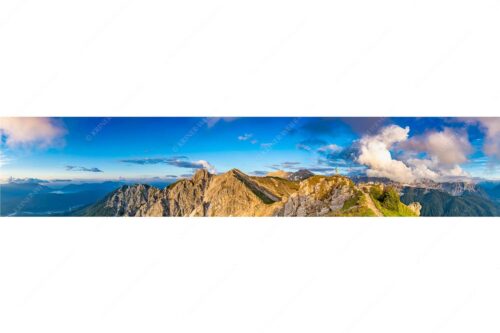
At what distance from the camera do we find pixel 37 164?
898cm

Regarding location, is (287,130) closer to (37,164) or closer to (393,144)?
(393,144)

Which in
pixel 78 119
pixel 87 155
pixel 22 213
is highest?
pixel 78 119

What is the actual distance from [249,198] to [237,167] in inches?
24.9

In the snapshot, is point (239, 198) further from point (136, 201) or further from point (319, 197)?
point (136, 201)

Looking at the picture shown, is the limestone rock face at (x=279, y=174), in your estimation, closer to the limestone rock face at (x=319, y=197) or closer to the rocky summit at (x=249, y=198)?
the rocky summit at (x=249, y=198)

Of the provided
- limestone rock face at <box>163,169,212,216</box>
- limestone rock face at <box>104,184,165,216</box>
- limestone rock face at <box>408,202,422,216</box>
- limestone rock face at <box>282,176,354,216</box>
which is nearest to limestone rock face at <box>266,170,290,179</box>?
limestone rock face at <box>282,176,354,216</box>

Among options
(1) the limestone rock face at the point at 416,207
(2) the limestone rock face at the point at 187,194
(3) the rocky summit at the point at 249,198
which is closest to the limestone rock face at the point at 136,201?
(3) the rocky summit at the point at 249,198

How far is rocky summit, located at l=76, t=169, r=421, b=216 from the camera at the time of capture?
883 cm

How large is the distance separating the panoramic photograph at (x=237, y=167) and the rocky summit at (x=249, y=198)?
2cm

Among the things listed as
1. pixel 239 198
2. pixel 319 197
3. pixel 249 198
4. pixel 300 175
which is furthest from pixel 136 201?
pixel 319 197

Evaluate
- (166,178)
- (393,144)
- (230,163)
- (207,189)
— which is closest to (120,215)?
(166,178)

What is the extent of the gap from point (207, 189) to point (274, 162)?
52.9 inches

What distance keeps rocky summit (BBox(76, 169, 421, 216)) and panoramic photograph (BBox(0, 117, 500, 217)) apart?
0.02 metres

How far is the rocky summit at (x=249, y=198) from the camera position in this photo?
348 inches
